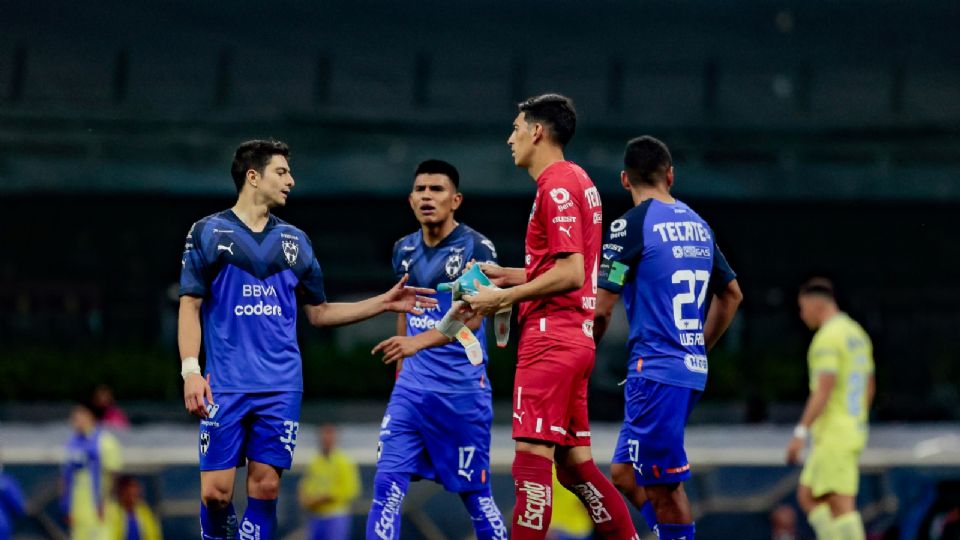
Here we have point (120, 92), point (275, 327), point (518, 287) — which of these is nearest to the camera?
point (518, 287)

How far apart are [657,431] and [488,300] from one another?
4.26 ft

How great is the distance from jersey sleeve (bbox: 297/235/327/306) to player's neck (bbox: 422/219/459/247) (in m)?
1.05

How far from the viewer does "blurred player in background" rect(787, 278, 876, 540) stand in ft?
35.4

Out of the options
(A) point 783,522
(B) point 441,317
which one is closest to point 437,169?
(B) point 441,317

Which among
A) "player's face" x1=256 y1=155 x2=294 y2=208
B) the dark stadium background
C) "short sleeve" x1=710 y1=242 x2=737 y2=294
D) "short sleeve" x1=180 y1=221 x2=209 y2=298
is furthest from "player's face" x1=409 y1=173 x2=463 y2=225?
the dark stadium background

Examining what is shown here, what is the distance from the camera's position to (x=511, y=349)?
24.5 metres

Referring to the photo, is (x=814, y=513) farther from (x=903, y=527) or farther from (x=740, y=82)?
(x=740, y=82)

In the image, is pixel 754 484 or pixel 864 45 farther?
pixel 864 45

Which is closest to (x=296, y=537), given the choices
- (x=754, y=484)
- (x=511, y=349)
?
(x=754, y=484)

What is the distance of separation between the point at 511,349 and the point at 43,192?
11044mm

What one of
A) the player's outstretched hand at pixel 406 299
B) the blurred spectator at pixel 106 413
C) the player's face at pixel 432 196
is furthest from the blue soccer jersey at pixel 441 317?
the blurred spectator at pixel 106 413

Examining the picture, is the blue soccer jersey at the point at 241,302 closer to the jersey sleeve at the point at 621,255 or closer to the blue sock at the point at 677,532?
the jersey sleeve at the point at 621,255

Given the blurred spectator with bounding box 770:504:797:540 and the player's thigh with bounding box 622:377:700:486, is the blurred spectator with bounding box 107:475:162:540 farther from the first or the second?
the player's thigh with bounding box 622:377:700:486

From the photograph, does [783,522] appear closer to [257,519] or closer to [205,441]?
[257,519]
